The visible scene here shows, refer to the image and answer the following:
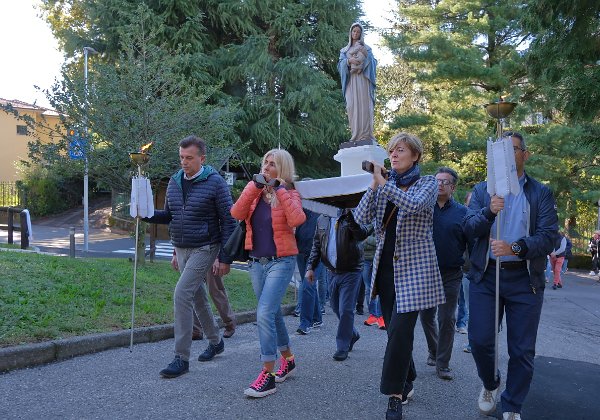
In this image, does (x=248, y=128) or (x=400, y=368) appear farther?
(x=248, y=128)

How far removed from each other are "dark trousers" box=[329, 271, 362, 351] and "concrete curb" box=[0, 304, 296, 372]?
6.87ft

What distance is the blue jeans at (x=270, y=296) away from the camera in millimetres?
4840

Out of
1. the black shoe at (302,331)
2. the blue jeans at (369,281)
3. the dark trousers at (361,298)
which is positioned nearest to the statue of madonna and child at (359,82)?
the dark trousers at (361,298)

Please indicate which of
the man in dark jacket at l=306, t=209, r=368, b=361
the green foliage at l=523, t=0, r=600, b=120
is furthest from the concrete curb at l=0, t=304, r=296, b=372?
the green foliage at l=523, t=0, r=600, b=120

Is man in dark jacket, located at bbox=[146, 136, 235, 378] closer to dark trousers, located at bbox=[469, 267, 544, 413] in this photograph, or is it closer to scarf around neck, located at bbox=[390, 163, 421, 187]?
scarf around neck, located at bbox=[390, 163, 421, 187]

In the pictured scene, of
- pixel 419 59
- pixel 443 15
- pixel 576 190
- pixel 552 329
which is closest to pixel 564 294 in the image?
pixel 552 329

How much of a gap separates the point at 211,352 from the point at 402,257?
2623mm

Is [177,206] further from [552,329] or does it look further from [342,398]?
[552,329]

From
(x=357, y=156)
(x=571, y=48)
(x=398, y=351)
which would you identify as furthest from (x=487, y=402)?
(x=571, y=48)

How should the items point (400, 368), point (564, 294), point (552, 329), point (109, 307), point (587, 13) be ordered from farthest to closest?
point (564, 294)
point (552, 329)
point (587, 13)
point (109, 307)
point (400, 368)

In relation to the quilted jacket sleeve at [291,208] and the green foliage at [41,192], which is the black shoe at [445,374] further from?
the green foliage at [41,192]

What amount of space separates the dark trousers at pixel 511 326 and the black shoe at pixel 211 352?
2658 millimetres

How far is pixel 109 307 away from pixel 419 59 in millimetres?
18192

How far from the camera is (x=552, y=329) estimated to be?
9.27 m
